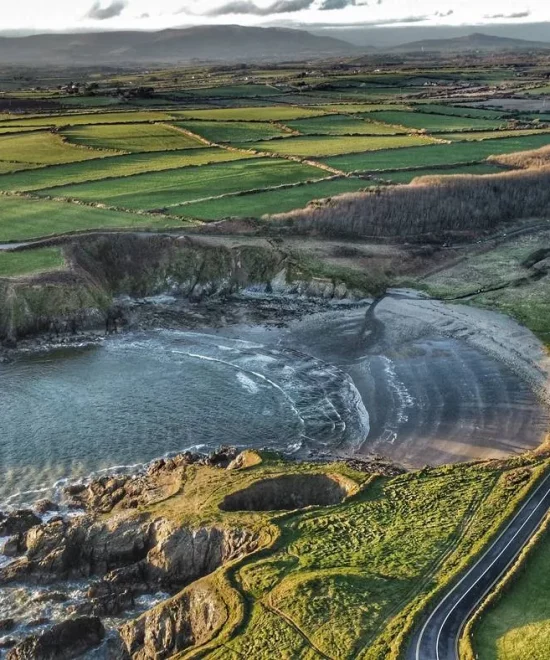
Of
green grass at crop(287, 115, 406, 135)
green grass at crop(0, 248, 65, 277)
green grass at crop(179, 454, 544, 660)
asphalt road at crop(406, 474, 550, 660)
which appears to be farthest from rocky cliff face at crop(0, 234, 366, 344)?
green grass at crop(287, 115, 406, 135)

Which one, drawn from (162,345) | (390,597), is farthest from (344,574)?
(162,345)

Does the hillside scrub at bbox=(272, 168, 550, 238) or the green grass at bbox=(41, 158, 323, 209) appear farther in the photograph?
the green grass at bbox=(41, 158, 323, 209)

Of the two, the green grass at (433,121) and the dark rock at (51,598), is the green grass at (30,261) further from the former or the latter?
the green grass at (433,121)

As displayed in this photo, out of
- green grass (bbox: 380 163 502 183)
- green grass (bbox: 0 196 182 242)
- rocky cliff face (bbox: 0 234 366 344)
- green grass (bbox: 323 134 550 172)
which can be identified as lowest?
Result: rocky cliff face (bbox: 0 234 366 344)

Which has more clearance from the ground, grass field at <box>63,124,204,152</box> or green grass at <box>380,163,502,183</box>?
grass field at <box>63,124,204,152</box>

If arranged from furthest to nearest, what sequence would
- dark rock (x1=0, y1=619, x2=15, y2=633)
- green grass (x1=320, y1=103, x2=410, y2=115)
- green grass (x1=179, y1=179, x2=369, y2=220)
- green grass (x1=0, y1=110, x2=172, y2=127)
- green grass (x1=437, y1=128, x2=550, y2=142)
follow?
green grass (x1=320, y1=103, x2=410, y2=115) → green grass (x1=0, y1=110, x2=172, y2=127) → green grass (x1=437, y1=128, x2=550, y2=142) → green grass (x1=179, y1=179, x2=369, y2=220) → dark rock (x1=0, y1=619, x2=15, y2=633)

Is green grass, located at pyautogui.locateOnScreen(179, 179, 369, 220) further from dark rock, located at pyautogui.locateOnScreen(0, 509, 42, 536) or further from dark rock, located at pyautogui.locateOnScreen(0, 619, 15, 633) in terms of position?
dark rock, located at pyautogui.locateOnScreen(0, 619, 15, 633)
